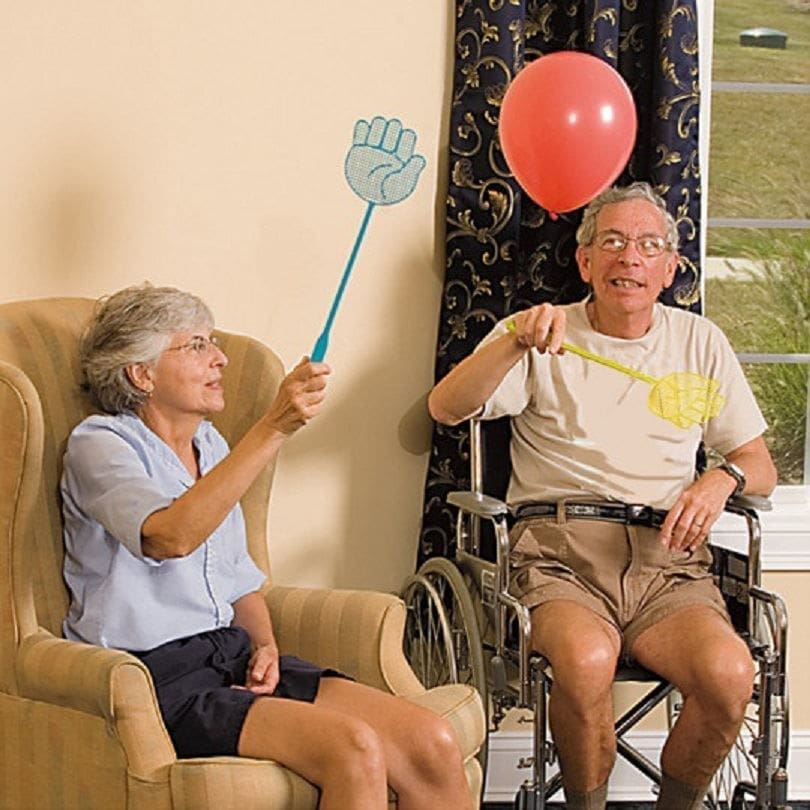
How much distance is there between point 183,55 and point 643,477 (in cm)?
132

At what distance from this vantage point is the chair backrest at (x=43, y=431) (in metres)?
2.84

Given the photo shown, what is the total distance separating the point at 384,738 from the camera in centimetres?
276

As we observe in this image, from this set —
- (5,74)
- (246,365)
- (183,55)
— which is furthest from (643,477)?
(5,74)

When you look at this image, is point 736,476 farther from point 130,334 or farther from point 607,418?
point 130,334

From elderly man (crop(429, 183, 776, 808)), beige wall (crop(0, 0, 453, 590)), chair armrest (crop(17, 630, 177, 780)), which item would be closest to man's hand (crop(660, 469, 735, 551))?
elderly man (crop(429, 183, 776, 808))

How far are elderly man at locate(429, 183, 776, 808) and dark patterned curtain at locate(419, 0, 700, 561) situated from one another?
0.17m

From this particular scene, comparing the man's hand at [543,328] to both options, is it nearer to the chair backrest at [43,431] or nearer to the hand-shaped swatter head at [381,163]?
the hand-shaped swatter head at [381,163]

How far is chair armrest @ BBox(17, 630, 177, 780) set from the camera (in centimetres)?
262

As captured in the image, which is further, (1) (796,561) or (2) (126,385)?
(1) (796,561)

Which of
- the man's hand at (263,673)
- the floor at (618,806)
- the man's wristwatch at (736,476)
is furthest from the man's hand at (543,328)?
the floor at (618,806)

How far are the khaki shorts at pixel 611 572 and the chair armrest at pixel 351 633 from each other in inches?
14.0

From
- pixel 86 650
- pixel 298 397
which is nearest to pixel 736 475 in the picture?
pixel 298 397

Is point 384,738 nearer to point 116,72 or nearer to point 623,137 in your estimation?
point 623,137

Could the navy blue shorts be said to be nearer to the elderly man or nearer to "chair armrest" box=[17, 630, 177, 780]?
"chair armrest" box=[17, 630, 177, 780]
